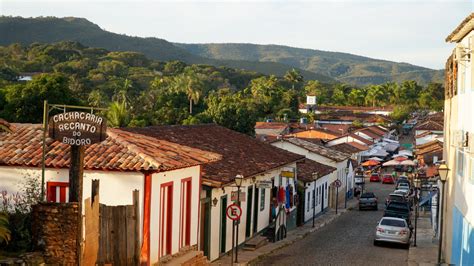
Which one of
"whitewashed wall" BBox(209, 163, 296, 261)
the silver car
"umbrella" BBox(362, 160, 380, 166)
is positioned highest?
"whitewashed wall" BBox(209, 163, 296, 261)

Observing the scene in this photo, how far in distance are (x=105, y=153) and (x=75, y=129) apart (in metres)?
3.64

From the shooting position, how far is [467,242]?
62.1ft

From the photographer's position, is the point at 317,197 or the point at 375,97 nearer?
the point at 317,197

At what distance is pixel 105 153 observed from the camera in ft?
59.3

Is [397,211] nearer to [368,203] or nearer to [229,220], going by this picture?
[368,203]

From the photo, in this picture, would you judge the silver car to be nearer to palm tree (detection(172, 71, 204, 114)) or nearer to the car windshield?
the car windshield

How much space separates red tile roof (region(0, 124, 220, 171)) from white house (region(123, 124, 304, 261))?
3.50 m

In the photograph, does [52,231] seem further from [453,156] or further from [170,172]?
[453,156]

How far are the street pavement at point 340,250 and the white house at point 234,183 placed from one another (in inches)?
66.9

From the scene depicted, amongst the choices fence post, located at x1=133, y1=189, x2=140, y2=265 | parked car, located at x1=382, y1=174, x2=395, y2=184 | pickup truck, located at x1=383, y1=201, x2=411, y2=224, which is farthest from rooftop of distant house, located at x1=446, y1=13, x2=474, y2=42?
parked car, located at x1=382, y1=174, x2=395, y2=184

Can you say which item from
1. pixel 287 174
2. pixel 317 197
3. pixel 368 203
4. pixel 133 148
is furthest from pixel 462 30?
pixel 368 203

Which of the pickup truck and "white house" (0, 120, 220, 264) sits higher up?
"white house" (0, 120, 220, 264)

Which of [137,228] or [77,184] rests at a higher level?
[77,184]

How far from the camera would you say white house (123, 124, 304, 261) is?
23547 millimetres
